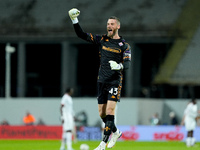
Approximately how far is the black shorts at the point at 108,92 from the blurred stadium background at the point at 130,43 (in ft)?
78.9

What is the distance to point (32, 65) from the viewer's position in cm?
4775

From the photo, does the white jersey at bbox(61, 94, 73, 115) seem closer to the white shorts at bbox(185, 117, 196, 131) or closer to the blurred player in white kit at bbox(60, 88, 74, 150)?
the blurred player in white kit at bbox(60, 88, 74, 150)

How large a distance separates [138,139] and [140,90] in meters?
6.96

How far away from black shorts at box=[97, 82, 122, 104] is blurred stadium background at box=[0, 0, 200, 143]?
2404 centimetres

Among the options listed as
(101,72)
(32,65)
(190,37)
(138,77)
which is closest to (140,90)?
(138,77)

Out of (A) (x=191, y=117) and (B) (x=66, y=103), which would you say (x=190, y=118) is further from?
(B) (x=66, y=103)

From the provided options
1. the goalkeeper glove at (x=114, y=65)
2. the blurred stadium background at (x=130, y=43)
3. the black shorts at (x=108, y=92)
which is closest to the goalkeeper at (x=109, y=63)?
the black shorts at (x=108, y=92)

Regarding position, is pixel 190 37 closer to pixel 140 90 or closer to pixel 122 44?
pixel 140 90

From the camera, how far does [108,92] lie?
42.1 feet

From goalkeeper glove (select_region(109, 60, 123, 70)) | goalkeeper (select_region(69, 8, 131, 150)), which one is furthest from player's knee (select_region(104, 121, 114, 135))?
goalkeeper glove (select_region(109, 60, 123, 70))

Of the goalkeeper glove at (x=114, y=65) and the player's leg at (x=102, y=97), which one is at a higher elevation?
the goalkeeper glove at (x=114, y=65)

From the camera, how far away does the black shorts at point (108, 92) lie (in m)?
12.8

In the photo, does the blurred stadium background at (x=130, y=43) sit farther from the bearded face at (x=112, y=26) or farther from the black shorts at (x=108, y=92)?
the bearded face at (x=112, y=26)

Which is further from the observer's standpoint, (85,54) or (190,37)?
(85,54)
